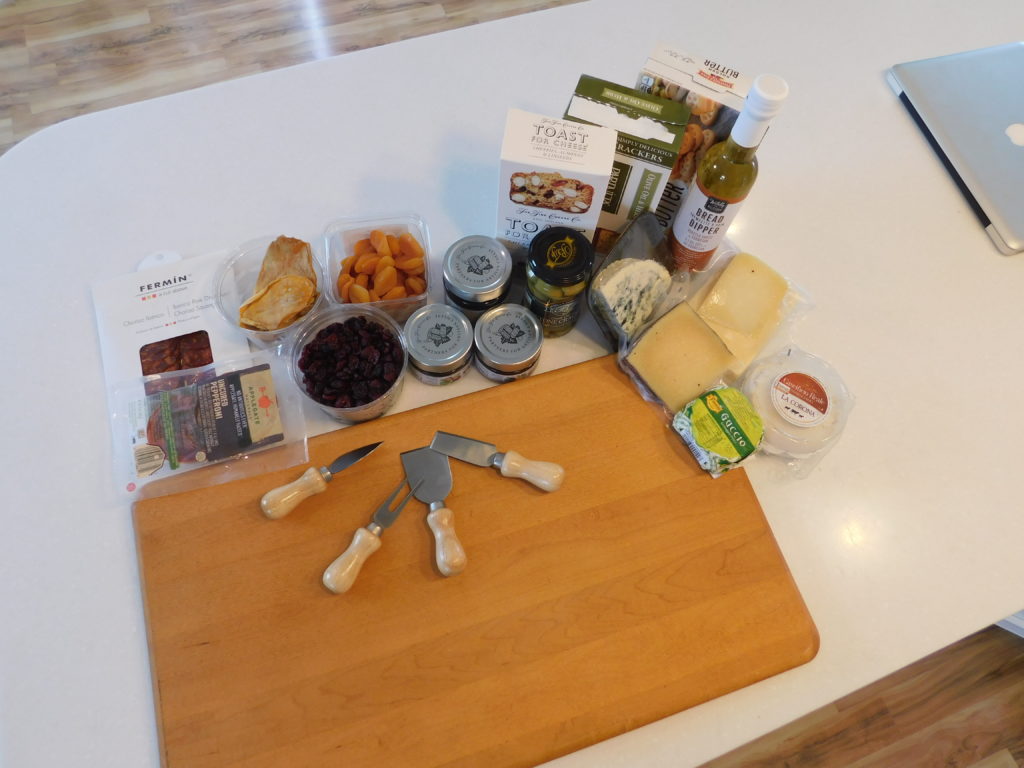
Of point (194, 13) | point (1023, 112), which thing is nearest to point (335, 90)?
point (1023, 112)

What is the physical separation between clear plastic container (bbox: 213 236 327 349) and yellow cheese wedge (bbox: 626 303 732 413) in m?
0.48

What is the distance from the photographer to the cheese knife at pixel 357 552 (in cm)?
74

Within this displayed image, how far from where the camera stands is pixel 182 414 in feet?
2.64

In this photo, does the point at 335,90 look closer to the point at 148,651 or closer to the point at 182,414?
the point at 182,414

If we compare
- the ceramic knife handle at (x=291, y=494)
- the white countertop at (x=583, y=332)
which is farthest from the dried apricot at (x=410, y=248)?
the ceramic knife handle at (x=291, y=494)

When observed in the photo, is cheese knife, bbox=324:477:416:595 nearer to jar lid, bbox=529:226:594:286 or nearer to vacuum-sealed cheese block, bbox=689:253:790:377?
jar lid, bbox=529:226:594:286

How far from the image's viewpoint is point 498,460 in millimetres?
803

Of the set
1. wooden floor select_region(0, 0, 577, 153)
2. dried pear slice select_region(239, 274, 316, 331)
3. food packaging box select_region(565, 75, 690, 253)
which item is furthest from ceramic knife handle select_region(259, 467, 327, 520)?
wooden floor select_region(0, 0, 577, 153)

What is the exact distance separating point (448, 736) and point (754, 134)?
0.77 metres

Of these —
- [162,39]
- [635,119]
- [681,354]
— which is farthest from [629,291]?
[162,39]

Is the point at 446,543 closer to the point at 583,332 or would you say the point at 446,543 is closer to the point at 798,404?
the point at 583,332

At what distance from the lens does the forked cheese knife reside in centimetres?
80

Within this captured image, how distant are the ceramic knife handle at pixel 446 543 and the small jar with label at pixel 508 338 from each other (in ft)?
0.69

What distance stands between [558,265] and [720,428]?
0.99 ft
